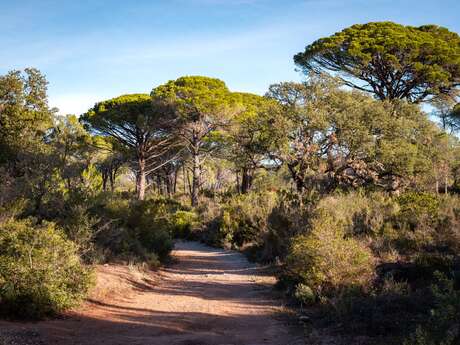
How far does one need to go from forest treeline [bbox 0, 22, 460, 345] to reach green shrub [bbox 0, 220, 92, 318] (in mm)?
28

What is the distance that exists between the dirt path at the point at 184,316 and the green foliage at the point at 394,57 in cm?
2007

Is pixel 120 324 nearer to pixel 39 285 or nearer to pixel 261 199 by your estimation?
pixel 39 285

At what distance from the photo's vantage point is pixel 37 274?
7.19 m

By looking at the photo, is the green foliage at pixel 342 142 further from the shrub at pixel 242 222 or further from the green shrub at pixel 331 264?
the green shrub at pixel 331 264

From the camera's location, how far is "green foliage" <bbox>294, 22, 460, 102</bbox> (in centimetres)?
2737

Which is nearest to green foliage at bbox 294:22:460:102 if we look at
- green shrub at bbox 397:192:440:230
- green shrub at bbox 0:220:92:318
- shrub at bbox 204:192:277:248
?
shrub at bbox 204:192:277:248

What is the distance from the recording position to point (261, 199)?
20391 millimetres

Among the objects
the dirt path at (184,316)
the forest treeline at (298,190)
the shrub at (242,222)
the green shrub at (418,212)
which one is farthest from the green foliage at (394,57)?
the dirt path at (184,316)

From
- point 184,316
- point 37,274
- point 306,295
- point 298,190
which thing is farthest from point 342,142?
point 37,274

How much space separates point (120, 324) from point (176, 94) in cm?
2518

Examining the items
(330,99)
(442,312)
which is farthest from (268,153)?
(442,312)

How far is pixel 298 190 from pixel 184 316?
1365 cm

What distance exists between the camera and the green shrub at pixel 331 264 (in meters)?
8.68

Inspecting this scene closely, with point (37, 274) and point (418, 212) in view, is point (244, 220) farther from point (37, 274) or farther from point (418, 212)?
point (37, 274)
